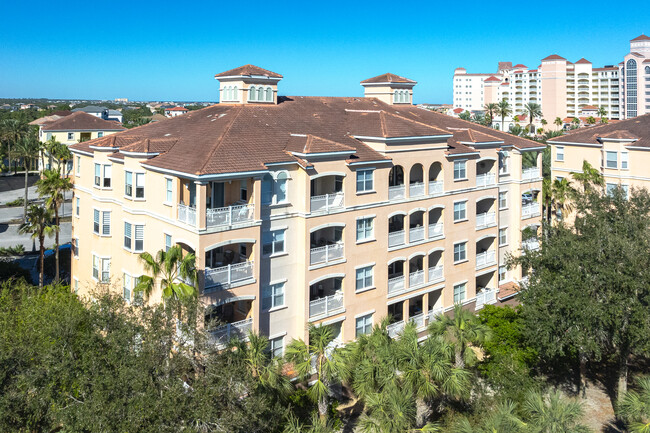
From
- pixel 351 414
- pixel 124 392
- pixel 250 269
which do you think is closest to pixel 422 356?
pixel 351 414

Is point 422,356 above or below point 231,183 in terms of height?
below

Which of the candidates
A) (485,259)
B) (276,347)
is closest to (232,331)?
(276,347)

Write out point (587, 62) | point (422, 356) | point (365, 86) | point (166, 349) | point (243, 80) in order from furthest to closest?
point (587, 62)
point (365, 86)
point (243, 80)
point (422, 356)
point (166, 349)

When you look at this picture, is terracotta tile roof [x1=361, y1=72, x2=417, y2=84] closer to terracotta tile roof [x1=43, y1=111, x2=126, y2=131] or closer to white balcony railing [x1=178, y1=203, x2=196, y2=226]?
white balcony railing [x1=178, y1=203, x2=196, y2=226]

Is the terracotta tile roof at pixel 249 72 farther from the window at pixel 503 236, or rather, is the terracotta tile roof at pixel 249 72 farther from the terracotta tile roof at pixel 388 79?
the window at pixel 503 236

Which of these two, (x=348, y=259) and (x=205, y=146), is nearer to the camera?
(x=205, y=146)

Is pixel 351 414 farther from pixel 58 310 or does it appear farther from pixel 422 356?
pixel 58 310

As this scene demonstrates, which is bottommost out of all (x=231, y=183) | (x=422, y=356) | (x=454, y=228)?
(x=422, y=356)
